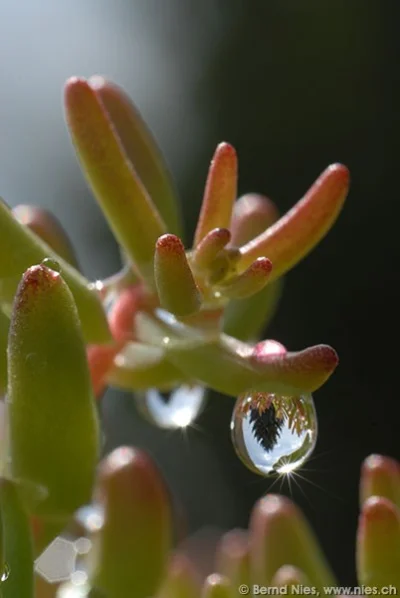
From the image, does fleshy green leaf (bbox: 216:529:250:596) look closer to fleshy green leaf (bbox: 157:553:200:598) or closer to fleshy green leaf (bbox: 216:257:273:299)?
fleshy green leaf (bbox: 157:553:200:598)

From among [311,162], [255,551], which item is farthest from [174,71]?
[255,551]

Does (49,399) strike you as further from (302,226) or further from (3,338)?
(302,226)

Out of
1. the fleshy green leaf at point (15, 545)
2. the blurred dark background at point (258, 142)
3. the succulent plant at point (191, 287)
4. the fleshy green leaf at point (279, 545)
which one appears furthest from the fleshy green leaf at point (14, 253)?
the blurred dark background at point (258, 142)

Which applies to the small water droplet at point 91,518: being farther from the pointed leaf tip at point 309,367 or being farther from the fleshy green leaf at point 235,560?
the pointed leaf tip at point 309,367

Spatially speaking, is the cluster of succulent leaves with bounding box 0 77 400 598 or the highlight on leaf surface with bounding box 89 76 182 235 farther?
the highlight on leaf surface with bounding box 89 76 182 235

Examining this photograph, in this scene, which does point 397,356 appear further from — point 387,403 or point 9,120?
point 9,120

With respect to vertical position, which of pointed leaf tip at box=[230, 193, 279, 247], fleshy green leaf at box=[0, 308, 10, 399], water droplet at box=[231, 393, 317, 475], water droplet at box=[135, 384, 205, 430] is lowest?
water droplet at box=[135, 384, 205, 430]

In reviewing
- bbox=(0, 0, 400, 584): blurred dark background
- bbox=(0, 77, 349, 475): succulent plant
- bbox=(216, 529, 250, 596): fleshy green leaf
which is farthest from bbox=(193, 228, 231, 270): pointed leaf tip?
bbox=(0, 0, 400, 584): blurred dark background
